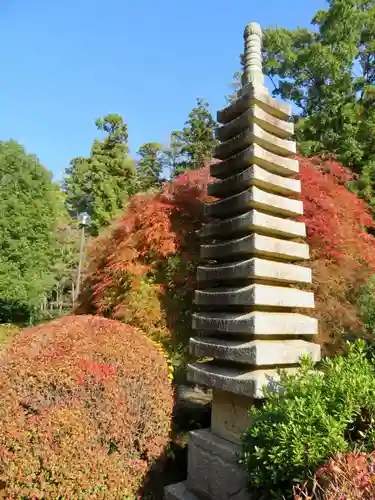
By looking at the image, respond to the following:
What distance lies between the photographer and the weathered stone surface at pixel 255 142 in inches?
154

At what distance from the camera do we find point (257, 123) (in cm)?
397

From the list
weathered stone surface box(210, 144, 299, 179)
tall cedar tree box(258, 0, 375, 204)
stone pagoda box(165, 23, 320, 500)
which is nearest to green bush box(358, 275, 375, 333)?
stone pagoda box(165, 23, 320, 500)

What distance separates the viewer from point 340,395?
2.34 m

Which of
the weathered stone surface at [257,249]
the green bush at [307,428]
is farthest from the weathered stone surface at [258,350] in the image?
the weathered stone surface at [257,249]

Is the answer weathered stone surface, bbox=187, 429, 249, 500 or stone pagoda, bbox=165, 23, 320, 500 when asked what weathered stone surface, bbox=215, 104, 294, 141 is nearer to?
stone pagoda, bbox=165, 23, 320, 500

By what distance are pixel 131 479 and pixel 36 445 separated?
3.32 feet

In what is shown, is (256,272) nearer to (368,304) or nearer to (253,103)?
(253,103)

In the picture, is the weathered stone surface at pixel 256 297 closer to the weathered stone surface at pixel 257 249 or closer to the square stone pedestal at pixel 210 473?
the weathered stone surface at pixel 257 249

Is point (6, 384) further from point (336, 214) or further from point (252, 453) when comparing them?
point (336, 214)

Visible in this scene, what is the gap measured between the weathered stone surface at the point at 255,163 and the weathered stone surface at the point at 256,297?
A: 126 cm

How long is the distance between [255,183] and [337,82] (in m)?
10.6

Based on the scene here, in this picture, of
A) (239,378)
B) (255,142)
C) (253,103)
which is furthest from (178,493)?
(253,103)

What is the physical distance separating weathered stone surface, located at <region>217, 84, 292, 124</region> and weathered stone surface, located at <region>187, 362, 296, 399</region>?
2.68 metres

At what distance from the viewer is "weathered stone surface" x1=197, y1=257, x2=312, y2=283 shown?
11.7 feet
